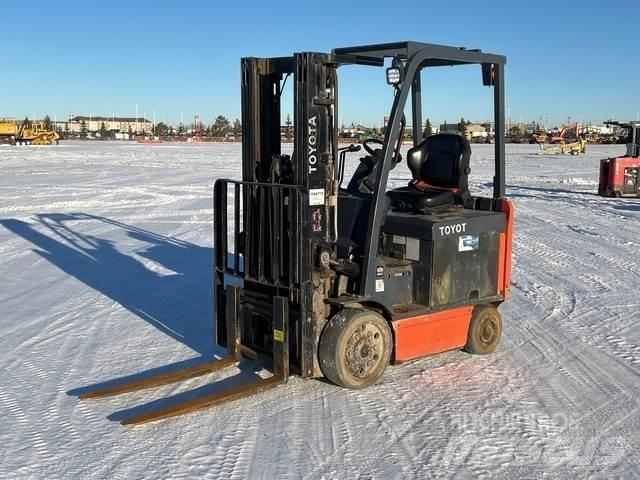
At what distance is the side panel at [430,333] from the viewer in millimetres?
5773

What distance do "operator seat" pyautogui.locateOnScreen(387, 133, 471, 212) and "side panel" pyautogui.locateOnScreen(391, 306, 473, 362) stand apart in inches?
36.0

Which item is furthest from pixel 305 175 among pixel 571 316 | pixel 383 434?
pixel 571 316

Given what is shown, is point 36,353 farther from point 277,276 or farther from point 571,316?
point 571,316

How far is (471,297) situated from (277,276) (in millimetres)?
1798

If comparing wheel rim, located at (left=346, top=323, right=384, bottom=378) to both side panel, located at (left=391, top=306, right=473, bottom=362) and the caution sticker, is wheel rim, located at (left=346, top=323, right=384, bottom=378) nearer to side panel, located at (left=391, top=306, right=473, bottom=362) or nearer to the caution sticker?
side panel, located at (left=391, top=306, right=473, bottom=362)

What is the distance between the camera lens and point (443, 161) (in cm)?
642

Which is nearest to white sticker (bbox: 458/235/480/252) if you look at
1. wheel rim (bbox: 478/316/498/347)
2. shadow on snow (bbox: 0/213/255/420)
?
wheel rim (bbox: 478/316/498/347)

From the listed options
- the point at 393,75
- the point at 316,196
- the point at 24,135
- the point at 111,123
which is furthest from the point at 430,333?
the point at 111,123

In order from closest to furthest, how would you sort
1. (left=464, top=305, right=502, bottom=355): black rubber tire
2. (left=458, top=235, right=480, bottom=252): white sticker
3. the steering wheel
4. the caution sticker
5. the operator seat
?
the caution sticker
the steering wheel
(left=458, top=235, right=480, bottom=252): white sticker
the operator seat
(left=464, top=305, right=502, bottom=355): black rubber tire

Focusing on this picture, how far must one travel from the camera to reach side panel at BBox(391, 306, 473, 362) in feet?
18.9

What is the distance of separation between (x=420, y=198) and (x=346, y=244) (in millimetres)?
953

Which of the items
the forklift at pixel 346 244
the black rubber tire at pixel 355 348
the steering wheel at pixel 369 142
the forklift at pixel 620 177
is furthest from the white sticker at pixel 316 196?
the forklift at pixel 620 177

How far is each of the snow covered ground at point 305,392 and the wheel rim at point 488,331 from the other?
194 mm

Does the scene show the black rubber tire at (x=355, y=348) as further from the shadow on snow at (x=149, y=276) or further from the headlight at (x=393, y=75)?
the headlight at (x=393, y=75)
